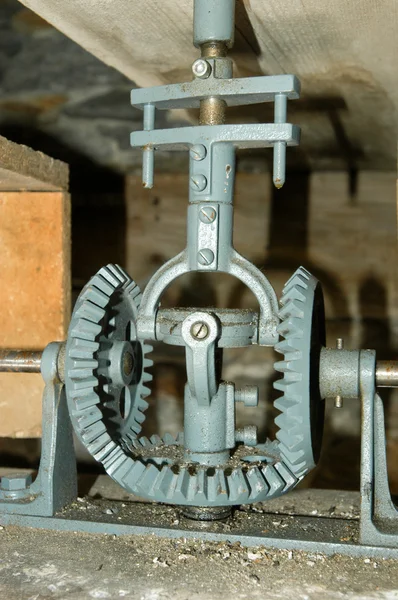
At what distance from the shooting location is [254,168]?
2.68 meters

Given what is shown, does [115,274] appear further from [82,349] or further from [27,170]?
[27,170]

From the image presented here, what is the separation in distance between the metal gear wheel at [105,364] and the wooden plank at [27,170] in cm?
30

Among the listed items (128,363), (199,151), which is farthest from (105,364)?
(199,151)

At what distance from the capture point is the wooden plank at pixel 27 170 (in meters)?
1.35

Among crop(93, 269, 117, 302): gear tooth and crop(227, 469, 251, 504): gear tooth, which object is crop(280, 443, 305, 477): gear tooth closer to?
crop(227, 469, 251, 504): gear tooth

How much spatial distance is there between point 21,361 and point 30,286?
0.39m

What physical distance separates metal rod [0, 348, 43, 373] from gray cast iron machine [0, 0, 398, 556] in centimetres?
5

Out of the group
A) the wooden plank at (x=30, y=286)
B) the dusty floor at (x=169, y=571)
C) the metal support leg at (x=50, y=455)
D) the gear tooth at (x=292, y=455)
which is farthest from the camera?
the wooden plank at (x=30, y=286)

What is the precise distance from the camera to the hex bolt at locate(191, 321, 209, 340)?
1092mm

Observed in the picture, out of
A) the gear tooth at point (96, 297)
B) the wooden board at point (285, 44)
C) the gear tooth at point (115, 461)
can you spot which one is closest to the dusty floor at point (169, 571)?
the gear tooth at point (115, 461)

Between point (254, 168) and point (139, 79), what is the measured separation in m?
0.94

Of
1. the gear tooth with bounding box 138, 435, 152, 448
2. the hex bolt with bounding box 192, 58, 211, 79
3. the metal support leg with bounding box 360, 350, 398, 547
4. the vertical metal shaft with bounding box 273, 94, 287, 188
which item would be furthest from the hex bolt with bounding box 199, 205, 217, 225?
the gear tooth with bounding box 138, 435, 152, 448

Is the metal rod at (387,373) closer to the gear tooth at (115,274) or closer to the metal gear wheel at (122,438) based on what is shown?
the metal gear wheel at (122,438)

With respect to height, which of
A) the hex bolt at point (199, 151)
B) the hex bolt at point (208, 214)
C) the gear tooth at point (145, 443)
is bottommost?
the gear tooth at point (145, 443)
